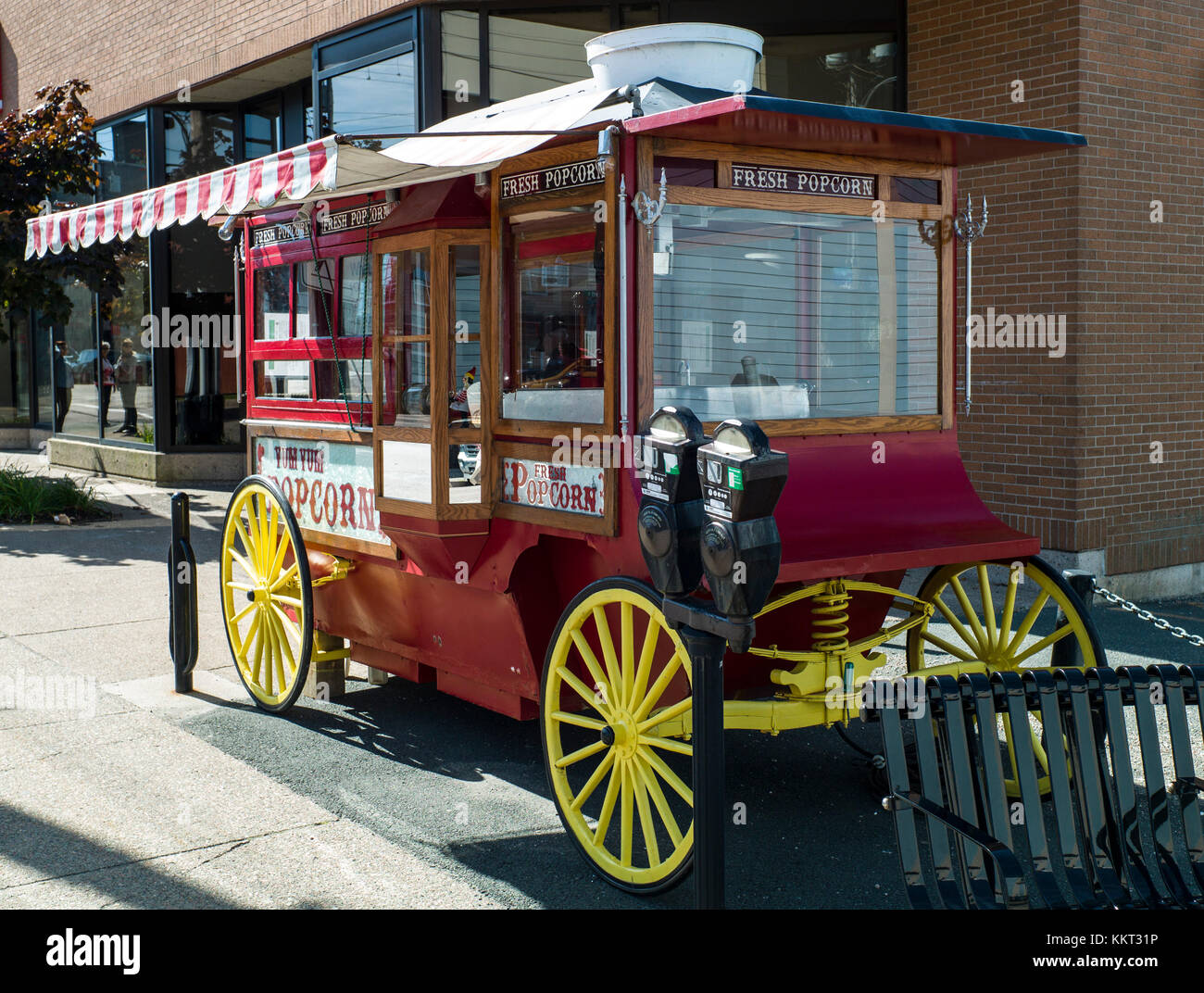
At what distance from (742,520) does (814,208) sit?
178 centimetres

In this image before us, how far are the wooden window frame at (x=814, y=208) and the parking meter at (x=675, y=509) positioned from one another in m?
0.70

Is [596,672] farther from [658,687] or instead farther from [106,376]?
[106,376]

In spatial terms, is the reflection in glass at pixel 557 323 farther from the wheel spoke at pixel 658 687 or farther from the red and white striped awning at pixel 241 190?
the wheel spoke at pixel 658 687

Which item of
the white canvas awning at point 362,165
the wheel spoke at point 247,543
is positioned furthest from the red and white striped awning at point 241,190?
the wheel spoke at point 247,543

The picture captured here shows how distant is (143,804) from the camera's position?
4895mm

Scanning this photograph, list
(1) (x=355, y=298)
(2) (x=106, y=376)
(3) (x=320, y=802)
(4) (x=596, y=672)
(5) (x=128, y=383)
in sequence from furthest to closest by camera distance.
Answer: (2) (x=106, y=376)
(5) (x=128, y=383)
(1) (x=355, y=298)
(3) (x=320, y=802)
(4) (x=596, y=672)

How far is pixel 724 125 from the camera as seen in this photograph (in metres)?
4.07

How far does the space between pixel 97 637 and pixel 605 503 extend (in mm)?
4650

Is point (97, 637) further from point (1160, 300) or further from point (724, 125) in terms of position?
point (1160, 300)

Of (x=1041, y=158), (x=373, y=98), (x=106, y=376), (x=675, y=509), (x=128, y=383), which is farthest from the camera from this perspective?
(x=106, y=376)

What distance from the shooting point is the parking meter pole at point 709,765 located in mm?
3330

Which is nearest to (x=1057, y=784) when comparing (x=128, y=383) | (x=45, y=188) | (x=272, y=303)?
(x=272, y=303)

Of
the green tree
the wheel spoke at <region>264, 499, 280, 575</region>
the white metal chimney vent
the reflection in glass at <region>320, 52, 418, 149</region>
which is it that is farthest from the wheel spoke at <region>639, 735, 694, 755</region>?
the green tree
